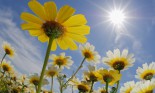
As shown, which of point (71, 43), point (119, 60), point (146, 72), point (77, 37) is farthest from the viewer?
point (146, 72)

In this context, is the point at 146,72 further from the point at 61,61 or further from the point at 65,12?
the point at 65,12

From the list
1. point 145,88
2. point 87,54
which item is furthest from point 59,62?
point 145,88

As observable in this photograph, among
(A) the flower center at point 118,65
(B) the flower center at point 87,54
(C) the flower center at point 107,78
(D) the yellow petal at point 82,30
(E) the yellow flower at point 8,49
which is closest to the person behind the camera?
(D) the yellow petal at point 82,30

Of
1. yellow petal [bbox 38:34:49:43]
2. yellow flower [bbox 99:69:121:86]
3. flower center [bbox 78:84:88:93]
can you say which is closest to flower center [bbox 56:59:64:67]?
flower center [bbox 78:84:88:93]

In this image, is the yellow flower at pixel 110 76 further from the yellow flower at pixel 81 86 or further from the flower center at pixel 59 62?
the flower center at pixel 59 62

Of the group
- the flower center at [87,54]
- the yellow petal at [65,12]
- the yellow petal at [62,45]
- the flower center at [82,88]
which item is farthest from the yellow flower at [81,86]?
the yellow petal at [65,12]

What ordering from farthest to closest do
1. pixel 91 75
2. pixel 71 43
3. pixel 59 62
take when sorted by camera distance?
pixel 59 62 < pixel 91 75 < pixel 71 43

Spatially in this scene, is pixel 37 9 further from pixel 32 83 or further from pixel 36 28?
pixel 32 83

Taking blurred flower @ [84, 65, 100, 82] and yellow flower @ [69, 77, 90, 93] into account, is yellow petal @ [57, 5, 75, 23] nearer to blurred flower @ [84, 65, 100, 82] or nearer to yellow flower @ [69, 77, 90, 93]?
blurred flower @ [84, 65, 100, 82]
